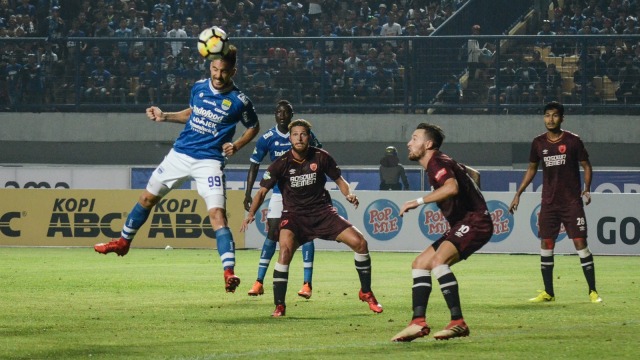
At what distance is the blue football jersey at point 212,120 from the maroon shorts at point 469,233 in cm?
267

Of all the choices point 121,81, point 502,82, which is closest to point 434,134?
point 502,82

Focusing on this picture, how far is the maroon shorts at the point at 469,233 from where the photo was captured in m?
9.88

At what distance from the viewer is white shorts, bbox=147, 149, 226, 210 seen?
11578mm

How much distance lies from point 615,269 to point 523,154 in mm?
10322

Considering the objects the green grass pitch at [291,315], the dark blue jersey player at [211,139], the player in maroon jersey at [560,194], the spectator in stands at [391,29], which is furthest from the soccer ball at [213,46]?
the spectator in stands at [391,29]

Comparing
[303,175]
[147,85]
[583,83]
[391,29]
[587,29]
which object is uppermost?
[587,29]

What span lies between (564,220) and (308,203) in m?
3.45

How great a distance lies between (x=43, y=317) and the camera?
1157 centimetres

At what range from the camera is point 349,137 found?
A: 30172 mm

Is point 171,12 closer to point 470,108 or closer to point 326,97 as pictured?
point 326,97

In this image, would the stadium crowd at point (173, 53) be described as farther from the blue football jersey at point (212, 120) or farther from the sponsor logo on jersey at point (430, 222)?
the blue football jersey at point (212, 120)

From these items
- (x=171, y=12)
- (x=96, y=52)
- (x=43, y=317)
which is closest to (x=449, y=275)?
(x=43, y=317)

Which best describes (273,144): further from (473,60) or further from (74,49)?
(74,49)

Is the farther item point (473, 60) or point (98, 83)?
point (98, 83)
